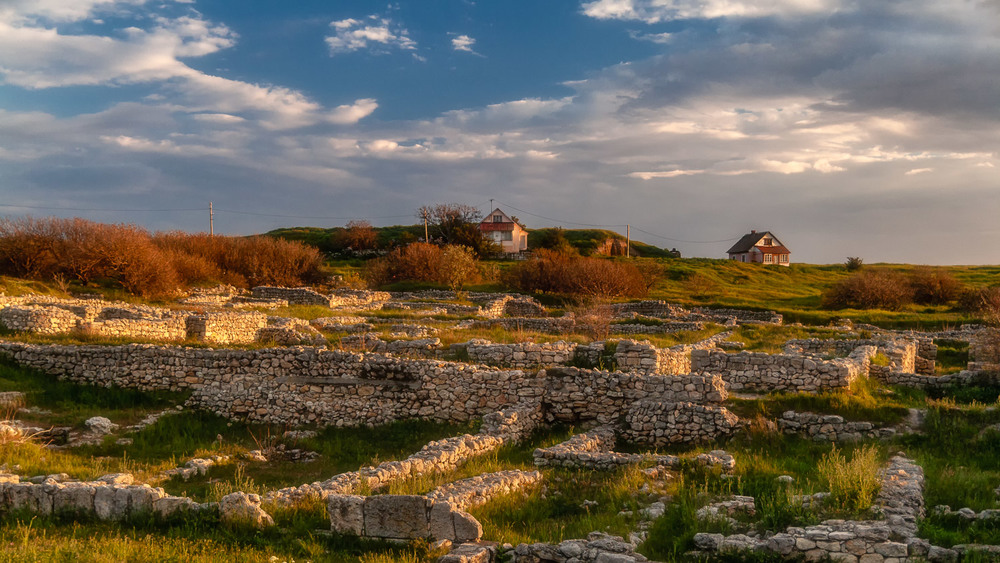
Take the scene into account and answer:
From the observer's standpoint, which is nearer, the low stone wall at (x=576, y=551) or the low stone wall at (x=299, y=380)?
the low stone wall at (x=576, y=551)

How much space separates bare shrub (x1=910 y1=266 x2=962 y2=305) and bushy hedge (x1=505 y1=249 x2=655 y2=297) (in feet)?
66.9

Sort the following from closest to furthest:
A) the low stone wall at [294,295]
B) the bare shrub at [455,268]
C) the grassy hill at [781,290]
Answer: the grassy hill at [781,290] < the low stone wall at [294,295] < the bare shrub at [455,268]

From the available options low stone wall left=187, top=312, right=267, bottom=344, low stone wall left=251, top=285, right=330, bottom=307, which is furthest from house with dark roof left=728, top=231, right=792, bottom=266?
low stone wall left=187, top=312, right=267, bottom=344

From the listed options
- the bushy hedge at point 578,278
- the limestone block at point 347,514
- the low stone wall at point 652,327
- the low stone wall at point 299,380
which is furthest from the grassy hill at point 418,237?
the limestone block at point 347,514

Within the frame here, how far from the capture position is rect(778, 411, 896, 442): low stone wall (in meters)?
12.6

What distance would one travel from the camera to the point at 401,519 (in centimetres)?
813

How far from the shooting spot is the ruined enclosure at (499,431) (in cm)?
802

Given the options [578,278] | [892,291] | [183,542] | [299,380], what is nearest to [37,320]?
[299,380]

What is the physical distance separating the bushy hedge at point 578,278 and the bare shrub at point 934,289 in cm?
2039

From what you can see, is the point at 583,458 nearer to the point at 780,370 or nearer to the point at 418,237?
the point at 780,370

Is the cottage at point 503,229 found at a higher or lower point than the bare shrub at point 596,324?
higher

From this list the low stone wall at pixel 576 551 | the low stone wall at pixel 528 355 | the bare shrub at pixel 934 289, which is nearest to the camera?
the low stone wall at pixel 576 551

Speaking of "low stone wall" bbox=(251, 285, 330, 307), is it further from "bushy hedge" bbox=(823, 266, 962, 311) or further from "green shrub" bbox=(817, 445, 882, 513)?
"bushy hedge" bbox=(823, 266, 962, 311)

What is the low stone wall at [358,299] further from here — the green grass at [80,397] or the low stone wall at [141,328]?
the green grass at [80,397]
